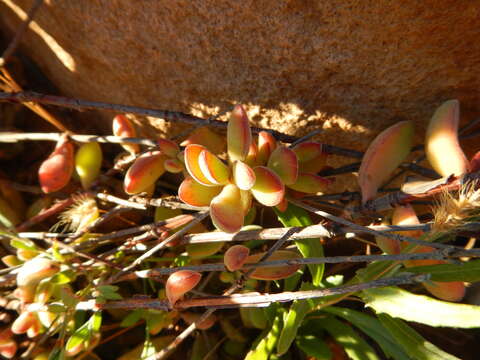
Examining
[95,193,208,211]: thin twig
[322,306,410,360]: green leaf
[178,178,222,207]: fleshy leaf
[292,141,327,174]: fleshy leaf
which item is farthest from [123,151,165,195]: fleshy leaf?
[322,306,410,360]: green leaf

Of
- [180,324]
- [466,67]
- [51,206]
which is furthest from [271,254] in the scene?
[51,206]

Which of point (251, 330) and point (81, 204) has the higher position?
point (81, 204)

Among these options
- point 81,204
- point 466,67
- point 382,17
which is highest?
point 382,17

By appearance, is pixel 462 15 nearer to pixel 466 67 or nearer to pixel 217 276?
pixel 466 67

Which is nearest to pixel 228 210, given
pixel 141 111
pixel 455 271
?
pixel 141 111

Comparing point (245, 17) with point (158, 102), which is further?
point (158, 102)

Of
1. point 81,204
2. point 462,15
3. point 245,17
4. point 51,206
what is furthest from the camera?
point 51,206

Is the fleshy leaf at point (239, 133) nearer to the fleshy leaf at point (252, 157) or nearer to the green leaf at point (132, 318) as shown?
the fleshy leaf at point (252, 157)
